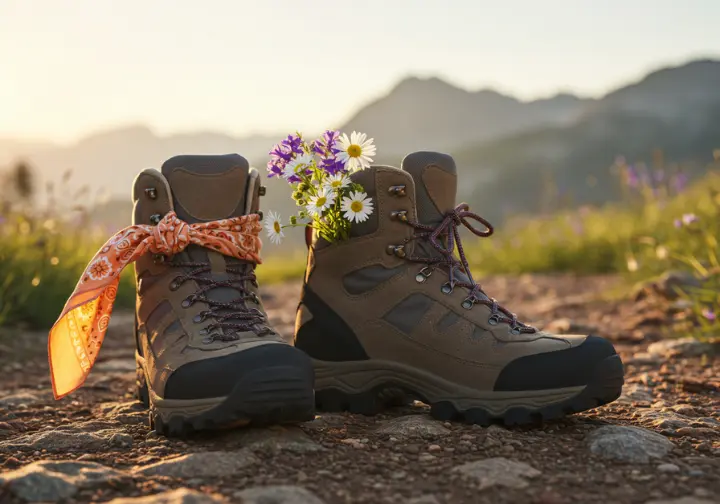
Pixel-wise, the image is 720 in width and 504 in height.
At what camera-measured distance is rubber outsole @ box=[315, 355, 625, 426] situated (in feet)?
6.87

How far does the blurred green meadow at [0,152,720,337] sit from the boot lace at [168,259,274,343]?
1.78 meters

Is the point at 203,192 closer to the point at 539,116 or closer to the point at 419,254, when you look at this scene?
the point at 419,254

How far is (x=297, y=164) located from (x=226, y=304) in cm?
50

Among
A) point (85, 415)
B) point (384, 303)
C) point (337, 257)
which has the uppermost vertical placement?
point (337, 257)

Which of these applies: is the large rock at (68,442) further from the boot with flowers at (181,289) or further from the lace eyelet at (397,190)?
the lace eyelet at (397,190)

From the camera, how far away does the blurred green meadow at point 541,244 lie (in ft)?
14.4

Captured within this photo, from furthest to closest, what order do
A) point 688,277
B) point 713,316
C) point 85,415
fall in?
point 688,277, point 713,316, point 85,415

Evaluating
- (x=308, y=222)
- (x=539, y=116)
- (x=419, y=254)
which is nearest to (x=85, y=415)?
(x=308, y=222)

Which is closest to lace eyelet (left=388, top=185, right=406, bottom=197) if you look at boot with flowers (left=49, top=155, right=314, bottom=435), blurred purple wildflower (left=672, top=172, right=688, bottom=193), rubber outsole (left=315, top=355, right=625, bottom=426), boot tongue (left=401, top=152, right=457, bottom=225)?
boot tongue (left=401, top=152, right=457, bottom=225)

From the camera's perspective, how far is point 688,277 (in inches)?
189

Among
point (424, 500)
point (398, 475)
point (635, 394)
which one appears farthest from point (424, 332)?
point (635, 394)

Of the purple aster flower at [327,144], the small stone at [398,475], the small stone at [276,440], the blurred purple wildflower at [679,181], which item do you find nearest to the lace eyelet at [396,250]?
the purple aster flower at [327,144]

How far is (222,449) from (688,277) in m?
3.85

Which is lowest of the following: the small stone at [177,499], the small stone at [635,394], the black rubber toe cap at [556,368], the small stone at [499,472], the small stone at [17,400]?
the small stone at [17,400]
